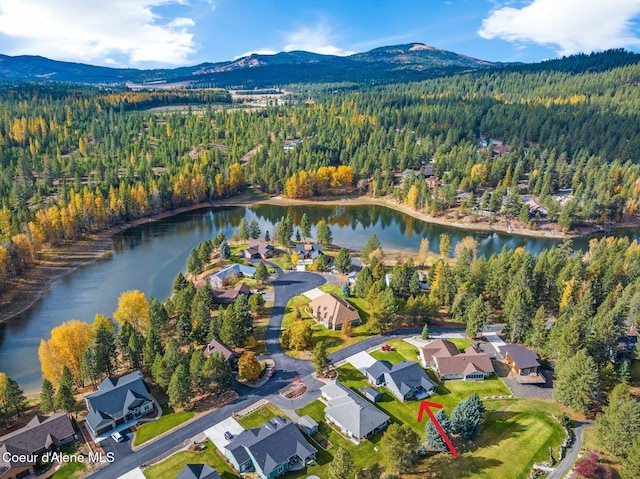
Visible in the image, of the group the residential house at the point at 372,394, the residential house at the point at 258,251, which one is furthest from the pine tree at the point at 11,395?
the residential house at the point at 258,251

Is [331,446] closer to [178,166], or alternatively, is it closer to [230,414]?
[230,414]

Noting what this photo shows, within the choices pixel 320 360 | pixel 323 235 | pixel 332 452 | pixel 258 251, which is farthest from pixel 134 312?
pixel 323 235

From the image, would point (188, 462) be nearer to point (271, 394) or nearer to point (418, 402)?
point (271, 394)

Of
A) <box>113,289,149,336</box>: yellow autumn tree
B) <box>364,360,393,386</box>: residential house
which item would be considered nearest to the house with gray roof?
<box>364,360,393,386</box>: residential house

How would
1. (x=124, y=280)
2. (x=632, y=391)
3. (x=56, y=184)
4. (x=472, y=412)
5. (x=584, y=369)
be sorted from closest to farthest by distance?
(x=472, y=412) → (x=584, y=369) → (x=632, y=391) → (x=124, y=280) → (x=56, y=184)

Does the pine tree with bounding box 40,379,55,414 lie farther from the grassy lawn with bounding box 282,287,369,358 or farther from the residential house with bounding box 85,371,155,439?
the grassy lawn with bounding box 282,287,369,358

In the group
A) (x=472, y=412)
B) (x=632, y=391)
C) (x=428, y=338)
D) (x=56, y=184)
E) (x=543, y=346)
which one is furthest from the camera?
(x=56, y=184)

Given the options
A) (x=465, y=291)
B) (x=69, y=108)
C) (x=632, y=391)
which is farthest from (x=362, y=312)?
(x=69, y=108)
